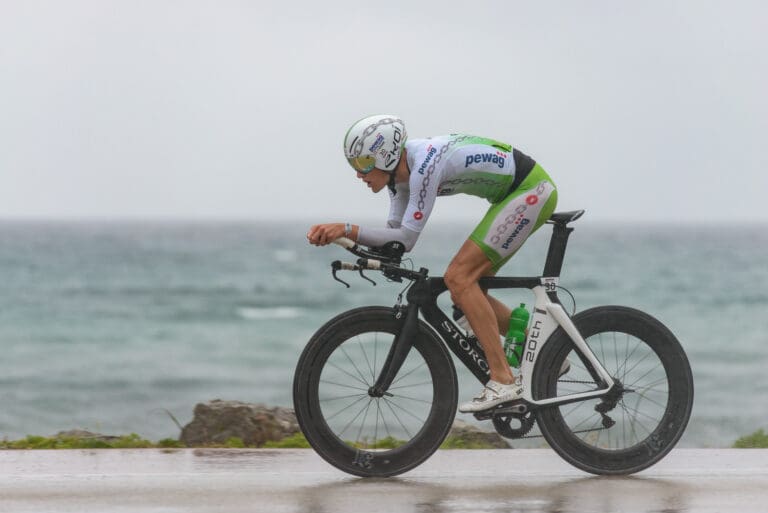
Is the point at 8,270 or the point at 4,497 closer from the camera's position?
the point at 4,497

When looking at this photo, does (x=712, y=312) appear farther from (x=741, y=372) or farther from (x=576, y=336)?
(x=576, y=336)

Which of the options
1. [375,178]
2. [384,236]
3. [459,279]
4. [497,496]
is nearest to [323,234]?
[384,236]

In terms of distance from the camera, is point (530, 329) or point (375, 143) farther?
point (530, 329)

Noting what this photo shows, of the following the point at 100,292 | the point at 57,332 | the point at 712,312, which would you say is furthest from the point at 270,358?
the point at 100,292

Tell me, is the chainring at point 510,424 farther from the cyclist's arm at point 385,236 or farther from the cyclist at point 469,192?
the cyclist's arm at point 385,236

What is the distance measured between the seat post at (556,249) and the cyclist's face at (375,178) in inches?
37.0

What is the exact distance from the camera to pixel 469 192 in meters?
6.95

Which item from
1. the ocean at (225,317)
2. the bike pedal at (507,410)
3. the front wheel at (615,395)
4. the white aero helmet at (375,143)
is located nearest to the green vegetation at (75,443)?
the bike pedal at (507,410)

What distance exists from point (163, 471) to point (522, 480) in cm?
193

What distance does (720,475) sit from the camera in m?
6.89

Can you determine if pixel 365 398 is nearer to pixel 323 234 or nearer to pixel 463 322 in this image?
pixel 463 322

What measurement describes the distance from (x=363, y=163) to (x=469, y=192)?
621 millimetres

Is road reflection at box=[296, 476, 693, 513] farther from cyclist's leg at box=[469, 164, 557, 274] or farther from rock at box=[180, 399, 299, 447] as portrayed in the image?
rock at box=[180, 399, 299, 447]

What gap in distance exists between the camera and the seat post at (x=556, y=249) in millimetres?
6875
